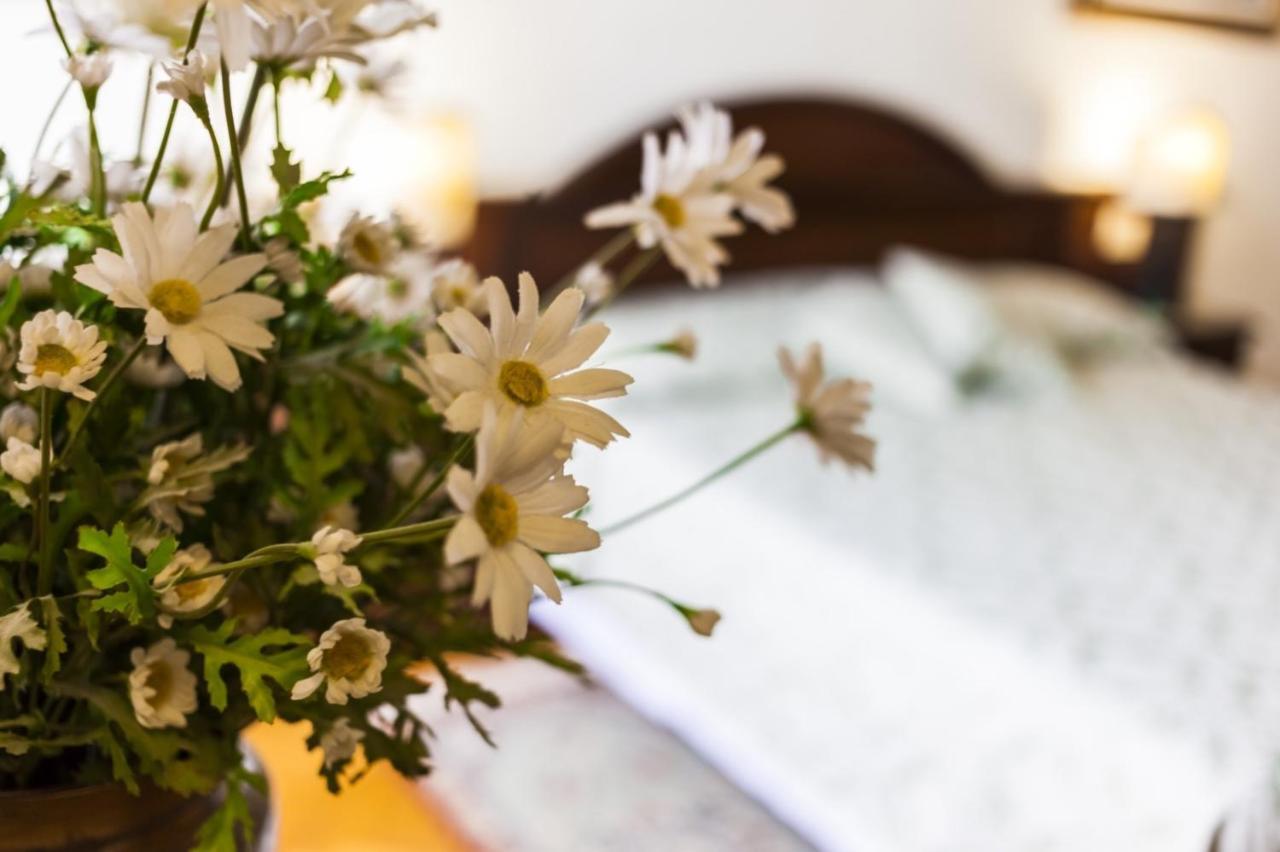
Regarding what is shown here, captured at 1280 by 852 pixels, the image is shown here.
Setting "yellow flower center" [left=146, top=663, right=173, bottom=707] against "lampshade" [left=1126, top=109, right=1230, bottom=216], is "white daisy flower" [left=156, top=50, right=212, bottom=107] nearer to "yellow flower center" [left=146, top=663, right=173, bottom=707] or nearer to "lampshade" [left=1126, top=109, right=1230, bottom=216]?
"yellow flower center" [left=146, top=663, right=173, bottom=707]

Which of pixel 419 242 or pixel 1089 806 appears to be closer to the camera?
pixel 419 242

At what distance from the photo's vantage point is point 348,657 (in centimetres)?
49

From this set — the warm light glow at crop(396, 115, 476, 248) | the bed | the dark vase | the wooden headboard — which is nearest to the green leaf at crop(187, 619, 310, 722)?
the dark vase

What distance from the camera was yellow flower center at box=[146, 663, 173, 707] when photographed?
1.80ft

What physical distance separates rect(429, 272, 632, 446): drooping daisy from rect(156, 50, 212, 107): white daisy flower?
0.15 meters

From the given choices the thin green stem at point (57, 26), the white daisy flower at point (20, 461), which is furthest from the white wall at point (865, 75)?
the white daisy flower at point (20, 461)

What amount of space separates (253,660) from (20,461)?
133mm

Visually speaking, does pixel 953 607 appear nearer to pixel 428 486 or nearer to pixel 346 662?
pixel 428 486

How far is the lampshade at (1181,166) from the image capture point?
3.65 meters

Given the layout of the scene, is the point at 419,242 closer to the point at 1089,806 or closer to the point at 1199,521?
A: the point at 1089,806

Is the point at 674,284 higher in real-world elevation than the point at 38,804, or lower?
lower

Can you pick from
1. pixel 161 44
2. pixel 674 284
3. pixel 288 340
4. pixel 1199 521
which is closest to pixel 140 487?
pixel 288 340

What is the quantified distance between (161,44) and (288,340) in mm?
160

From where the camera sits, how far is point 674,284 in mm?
3010
